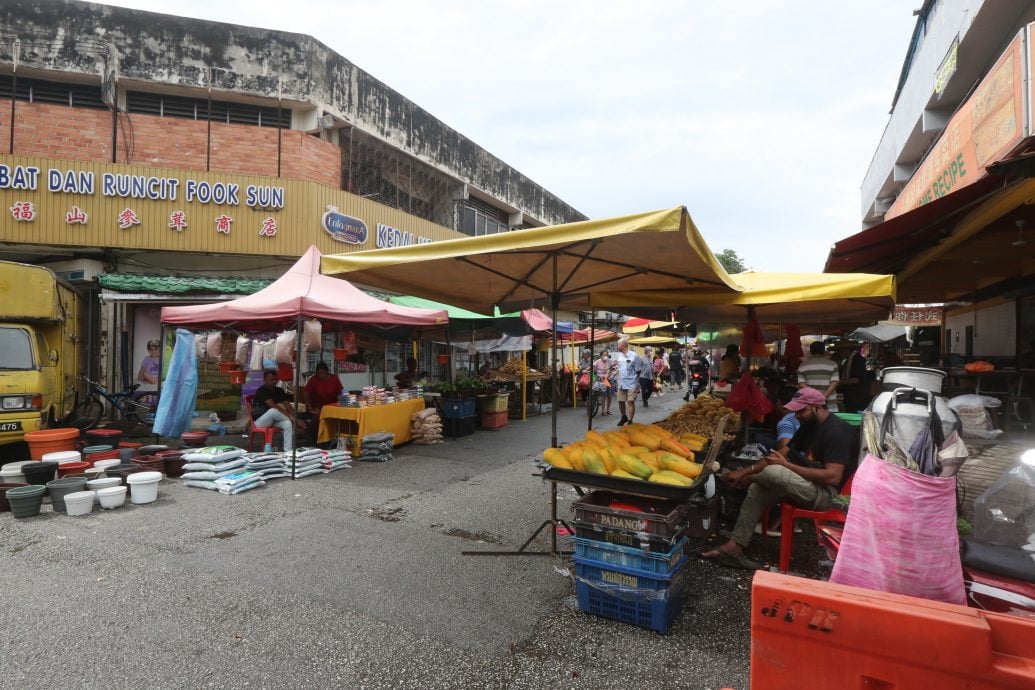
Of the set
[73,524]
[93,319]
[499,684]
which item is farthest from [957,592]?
[93,319]

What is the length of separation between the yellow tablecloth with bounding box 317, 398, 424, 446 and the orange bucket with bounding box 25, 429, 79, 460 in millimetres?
3464

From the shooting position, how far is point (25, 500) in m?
5.74

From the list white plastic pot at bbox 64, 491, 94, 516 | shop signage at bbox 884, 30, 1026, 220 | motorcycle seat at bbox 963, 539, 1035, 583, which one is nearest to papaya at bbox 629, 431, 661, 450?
motorcycle seat at bbox 963, 539, 1035, 583

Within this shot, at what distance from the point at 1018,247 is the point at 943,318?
8678 millimetres

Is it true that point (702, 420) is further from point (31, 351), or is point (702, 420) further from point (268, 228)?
point (268, 228)

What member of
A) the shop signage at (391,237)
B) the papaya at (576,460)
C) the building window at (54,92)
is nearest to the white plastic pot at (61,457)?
the papaya at (576,460)

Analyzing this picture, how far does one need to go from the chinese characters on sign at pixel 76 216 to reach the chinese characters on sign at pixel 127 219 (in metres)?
0.66

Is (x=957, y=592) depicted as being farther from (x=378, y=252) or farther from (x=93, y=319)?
(x=93, y=319)

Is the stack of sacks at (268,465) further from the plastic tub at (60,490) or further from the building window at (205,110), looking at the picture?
the building window at (205,110)

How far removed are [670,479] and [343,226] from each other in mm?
13243

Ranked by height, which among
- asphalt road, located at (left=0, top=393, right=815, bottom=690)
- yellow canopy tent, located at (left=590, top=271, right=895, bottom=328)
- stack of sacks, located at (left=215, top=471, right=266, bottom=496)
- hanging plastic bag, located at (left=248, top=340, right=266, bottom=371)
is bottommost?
asphalt road, located at (left=0, top=393, right=815, bottom=690)

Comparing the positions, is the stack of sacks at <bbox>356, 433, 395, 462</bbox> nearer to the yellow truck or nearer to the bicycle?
the yellow truck

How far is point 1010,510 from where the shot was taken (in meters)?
2.44

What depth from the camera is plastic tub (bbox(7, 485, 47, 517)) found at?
5.71 m
